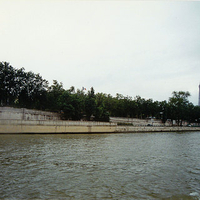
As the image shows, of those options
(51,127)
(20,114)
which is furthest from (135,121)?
(20,114)

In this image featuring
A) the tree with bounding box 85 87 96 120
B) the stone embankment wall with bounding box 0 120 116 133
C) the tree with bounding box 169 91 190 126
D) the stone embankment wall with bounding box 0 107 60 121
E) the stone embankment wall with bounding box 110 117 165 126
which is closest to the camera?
the stone embankment wall with bounding box 0 120 116 133

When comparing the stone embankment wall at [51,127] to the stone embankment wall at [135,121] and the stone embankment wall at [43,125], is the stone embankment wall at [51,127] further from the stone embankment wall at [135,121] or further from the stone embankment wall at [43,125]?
the stone embankment wall at [135,121]

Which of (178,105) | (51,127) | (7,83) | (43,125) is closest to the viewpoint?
(43,125)

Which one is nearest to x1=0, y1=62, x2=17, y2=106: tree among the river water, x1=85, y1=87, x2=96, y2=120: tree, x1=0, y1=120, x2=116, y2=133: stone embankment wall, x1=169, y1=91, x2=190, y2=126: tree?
x1=0, y1=120, x2=116, y2=133: stone embankment wall

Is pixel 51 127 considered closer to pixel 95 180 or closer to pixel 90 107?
pixel 90 107

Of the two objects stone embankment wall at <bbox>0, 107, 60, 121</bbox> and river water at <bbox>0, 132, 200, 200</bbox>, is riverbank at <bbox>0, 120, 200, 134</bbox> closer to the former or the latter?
stone embankment wall at <bbox>0, 107, 60, 121</bbox>

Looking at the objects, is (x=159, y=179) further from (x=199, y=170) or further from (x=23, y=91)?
(x=23, y=91)

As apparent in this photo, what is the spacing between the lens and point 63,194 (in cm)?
978

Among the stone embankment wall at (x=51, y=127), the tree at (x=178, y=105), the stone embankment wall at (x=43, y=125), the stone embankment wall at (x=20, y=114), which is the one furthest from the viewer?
the tree at (x=178, y=105)

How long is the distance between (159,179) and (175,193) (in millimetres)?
2475

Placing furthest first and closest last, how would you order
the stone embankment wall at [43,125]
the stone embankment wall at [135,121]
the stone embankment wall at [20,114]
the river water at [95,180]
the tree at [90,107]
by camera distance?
the stone embankment wall at [135,121]
the tree at [90,107]
the stone embankment wall at [20,114]
the stone embankment wall at [43,125]
the river water at [95,180]

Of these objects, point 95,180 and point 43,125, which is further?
point 43,125

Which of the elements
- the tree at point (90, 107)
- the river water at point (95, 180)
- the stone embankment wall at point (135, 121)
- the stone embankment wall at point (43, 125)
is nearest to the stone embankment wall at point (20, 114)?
the stone embankment wall at point (43, 125)

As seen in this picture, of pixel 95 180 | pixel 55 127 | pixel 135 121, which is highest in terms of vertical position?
pixel 95 180
